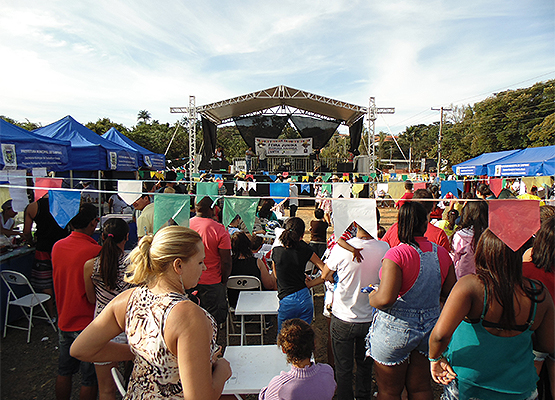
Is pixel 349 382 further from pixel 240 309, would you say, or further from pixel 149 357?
pixel 149 357

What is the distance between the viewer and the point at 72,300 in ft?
7.57

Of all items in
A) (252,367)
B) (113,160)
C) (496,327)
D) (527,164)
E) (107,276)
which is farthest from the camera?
(527,164)

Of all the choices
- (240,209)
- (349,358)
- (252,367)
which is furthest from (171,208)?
(349,358)

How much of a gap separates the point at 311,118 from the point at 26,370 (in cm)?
1729

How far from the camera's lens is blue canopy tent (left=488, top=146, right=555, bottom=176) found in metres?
9.85

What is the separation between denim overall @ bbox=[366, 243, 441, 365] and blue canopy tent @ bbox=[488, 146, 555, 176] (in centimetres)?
1044

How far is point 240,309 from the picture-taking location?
296 cm

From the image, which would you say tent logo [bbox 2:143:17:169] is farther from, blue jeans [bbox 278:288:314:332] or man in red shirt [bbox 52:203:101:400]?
blue jeans [bbox 278:288:314:332]

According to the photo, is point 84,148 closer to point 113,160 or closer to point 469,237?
point 113,160

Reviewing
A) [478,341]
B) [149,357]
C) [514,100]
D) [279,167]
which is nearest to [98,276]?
[149,357]

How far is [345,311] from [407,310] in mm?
499

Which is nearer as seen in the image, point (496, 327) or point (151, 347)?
point (151, 347)

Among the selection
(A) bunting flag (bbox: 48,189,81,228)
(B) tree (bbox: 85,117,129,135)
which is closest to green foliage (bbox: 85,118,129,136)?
(B) tree (bbox: 85,117,129,135)

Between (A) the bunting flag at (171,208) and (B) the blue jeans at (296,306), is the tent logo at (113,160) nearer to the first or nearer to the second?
(A) the bunting flag at (171,208)
